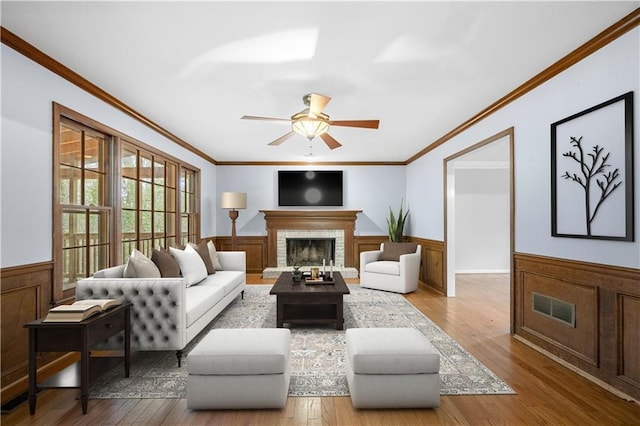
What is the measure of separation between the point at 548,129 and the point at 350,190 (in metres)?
4.63

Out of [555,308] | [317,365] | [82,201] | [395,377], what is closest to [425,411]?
[395,377]

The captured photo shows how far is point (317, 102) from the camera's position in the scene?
3.04 meters

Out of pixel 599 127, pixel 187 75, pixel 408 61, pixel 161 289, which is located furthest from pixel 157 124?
pixel 599 127

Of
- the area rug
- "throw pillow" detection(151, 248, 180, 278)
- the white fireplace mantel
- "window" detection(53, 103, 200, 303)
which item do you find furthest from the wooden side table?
the white fireplace mantel

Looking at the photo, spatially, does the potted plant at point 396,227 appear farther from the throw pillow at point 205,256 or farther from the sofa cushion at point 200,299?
the sofa cushion at point 200,299

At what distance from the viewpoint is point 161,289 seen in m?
2.72

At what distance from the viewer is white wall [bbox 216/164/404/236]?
291 inches

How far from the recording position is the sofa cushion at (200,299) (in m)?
3.01

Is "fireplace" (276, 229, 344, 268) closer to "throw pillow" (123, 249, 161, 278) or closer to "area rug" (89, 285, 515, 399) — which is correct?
"area rug" (89, 285, 515, 399)

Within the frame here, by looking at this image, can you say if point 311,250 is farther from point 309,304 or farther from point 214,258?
point 309,304

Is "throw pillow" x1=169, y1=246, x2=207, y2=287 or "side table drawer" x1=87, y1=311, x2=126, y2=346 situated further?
"throw pillow" x1=169, y1=246, x2=207, y2=287

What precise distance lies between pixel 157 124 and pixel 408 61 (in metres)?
3.38

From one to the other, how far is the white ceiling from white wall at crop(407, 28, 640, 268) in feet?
0.66

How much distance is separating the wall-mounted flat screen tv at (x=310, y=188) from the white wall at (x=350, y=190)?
5.2 inches
